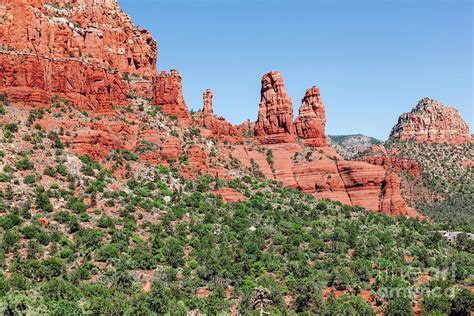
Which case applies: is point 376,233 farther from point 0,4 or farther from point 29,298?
point 0,4

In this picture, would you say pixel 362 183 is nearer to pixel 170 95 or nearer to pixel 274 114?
pixel 274 114

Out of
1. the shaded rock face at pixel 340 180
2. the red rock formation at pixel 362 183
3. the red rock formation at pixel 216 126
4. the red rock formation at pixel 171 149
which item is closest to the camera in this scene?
the red rock formation at pixel 171 149

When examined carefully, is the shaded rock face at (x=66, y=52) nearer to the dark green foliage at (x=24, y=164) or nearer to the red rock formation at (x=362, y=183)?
the dark green foliage at (x=24, y=164)

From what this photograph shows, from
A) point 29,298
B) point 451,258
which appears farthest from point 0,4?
point 451,258

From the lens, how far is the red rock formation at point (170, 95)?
9144 cm

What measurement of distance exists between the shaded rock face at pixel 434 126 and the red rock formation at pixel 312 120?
3112 inches

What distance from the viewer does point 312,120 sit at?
106 m

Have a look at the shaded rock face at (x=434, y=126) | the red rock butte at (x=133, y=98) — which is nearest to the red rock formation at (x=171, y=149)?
the red rock butte at (x=133, y=98)

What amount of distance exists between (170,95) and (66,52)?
17.6m

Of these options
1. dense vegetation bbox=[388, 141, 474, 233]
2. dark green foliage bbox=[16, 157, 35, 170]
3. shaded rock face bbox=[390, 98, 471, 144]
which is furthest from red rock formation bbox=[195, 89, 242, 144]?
shaded rock face bbox=[390, 98, 471, 144]

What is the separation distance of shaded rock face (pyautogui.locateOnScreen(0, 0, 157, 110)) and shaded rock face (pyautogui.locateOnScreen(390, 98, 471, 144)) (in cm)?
11238

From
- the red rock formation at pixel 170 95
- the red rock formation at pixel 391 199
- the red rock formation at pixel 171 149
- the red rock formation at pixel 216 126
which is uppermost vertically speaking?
the red rock formation at pixel 170 95

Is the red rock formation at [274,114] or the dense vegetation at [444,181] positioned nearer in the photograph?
the red rock formation at [274,114]

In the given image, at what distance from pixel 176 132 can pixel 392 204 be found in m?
37.5
